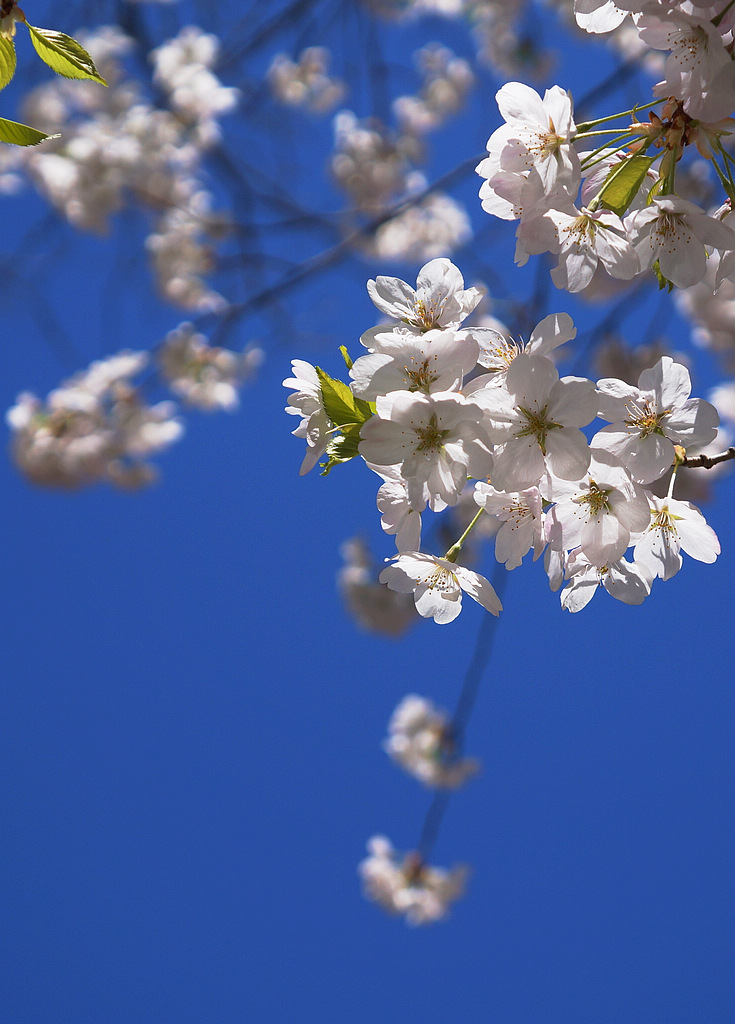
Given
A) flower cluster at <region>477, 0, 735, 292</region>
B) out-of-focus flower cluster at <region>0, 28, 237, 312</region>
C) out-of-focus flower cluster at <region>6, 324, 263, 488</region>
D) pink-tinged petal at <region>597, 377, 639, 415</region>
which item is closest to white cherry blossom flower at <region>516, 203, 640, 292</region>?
flower cluster at <region>477, 0, 735, 292</region>

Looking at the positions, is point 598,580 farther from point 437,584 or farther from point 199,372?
point 199,372

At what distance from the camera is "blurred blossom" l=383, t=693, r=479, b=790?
4.20 metres

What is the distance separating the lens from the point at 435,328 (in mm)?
871

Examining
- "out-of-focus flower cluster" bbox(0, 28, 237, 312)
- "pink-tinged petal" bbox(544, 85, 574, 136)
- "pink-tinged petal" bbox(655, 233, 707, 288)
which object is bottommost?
"pink-tinged petal" bbox(655, 233, 707, 288)

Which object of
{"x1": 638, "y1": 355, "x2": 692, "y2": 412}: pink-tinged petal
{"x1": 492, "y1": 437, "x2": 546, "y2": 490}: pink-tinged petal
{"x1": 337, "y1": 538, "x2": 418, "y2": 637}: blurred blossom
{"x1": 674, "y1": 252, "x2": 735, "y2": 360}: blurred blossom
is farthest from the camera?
{"x1": 337, "y1": 538, "x2": 418, "y2": 637}: blurred blossom

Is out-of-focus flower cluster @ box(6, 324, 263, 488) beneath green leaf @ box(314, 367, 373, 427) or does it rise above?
above

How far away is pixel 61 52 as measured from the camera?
74cm

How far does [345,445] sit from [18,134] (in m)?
0.39

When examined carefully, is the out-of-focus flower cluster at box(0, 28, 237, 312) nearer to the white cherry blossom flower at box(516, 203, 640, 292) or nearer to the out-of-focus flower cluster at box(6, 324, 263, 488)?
the out-of-focus flower cluster at box(6, 324, 263, 488)

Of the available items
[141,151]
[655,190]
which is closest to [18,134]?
[655,190]

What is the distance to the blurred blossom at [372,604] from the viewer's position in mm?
4156

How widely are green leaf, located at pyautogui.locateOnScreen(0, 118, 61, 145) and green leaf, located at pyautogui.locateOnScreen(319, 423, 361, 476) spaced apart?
0.37m

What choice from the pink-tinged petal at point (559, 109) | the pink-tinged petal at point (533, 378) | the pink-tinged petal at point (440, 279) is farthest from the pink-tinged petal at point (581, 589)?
the pink-tinged petal at point (559, 109)

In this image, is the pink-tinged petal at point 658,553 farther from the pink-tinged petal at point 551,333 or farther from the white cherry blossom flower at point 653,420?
the pink-tinged petal at point 551,333
